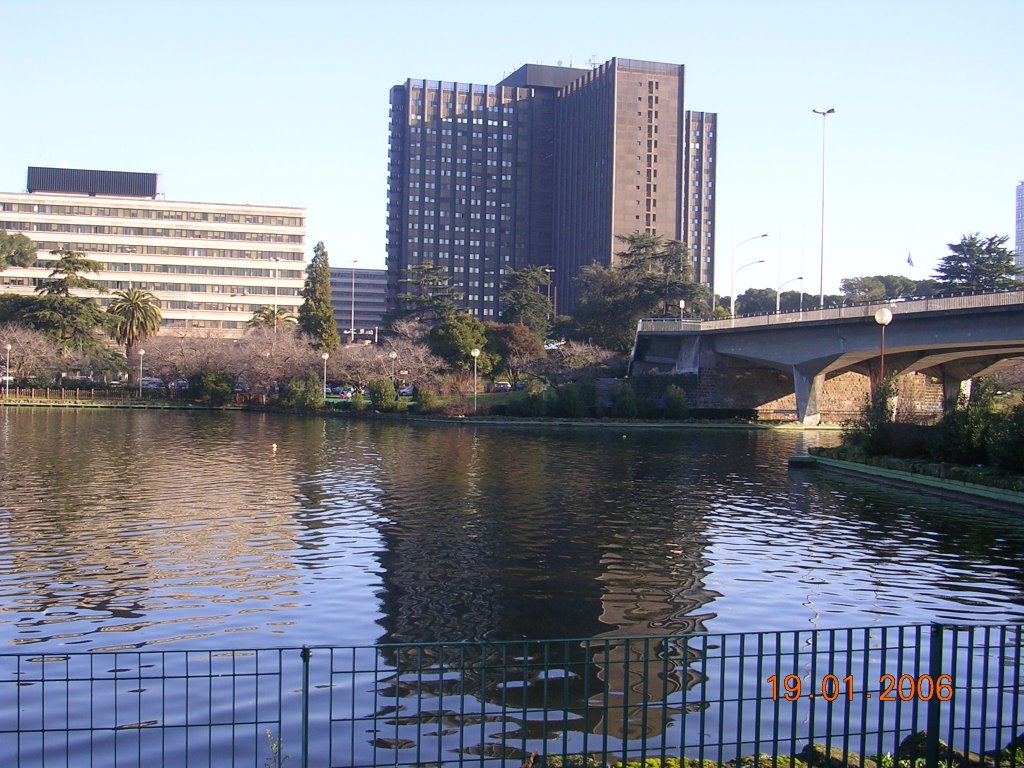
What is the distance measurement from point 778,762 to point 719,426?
6458cm

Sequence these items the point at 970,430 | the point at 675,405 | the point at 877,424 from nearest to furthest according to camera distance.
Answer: the point at 970,430, the point at 877,424, the point at 675,405

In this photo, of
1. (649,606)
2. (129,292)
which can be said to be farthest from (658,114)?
(649,606)

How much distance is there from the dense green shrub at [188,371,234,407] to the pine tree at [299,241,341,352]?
10145mm

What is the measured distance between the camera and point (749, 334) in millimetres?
75625

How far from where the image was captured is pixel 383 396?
254ft

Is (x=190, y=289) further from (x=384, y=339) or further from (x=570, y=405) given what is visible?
(x=570, y=405)

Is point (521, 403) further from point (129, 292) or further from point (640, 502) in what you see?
point (129, 292)

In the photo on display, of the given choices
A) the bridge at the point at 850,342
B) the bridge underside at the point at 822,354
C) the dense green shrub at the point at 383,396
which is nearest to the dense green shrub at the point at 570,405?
the bridge underside at the point at 822,354

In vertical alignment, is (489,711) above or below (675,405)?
below

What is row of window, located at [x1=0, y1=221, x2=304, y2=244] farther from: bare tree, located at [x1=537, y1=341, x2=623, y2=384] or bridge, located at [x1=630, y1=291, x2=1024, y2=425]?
bridge, located at [x1=630, y1=291, x2=1024, y2=425]

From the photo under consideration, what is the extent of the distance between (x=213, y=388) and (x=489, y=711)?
3224 inches

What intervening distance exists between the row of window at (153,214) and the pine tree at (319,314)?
43969 mm

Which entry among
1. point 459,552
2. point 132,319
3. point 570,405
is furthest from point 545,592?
point 132,319

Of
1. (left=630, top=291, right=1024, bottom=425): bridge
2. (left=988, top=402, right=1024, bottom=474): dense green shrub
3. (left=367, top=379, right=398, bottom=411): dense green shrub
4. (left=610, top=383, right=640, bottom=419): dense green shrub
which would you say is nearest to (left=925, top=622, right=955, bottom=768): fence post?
(left=988, top=402, right=1024, bottom=474): dense green shrub
